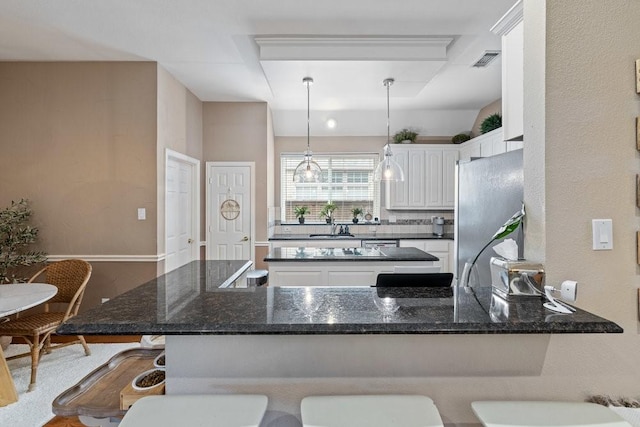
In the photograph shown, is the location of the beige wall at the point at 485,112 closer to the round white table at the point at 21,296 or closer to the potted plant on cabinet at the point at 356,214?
the potted plant on cabinet at the point at 356,214

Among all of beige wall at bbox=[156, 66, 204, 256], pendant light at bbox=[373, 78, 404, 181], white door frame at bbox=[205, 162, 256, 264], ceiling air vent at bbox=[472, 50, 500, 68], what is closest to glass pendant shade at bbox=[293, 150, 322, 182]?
pendant light at bbox=[373, 78, 404, 181]

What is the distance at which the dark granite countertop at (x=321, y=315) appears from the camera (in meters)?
1.04

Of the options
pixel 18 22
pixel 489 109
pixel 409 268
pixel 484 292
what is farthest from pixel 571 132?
pixel 489 109

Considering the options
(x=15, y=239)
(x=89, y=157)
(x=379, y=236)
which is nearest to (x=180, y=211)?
(x=89, y=157)

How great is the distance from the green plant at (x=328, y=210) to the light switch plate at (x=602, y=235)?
456cm

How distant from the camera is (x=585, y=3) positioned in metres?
1.29

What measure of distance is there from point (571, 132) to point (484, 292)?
2.24ft

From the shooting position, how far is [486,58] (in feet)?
11.4

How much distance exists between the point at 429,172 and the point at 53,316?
4926 mm

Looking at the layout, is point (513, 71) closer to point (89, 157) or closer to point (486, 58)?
point (486, 58)

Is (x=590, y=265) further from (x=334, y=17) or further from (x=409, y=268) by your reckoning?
(x=334, y=17)

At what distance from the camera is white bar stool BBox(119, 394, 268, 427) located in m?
0.97

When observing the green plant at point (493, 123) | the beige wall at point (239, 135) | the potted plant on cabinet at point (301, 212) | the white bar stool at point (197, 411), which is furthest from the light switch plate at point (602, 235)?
the potted plant on cabinet at point (301, 212)

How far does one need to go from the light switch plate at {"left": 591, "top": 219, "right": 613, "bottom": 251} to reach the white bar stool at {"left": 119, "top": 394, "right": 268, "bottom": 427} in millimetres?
1290
